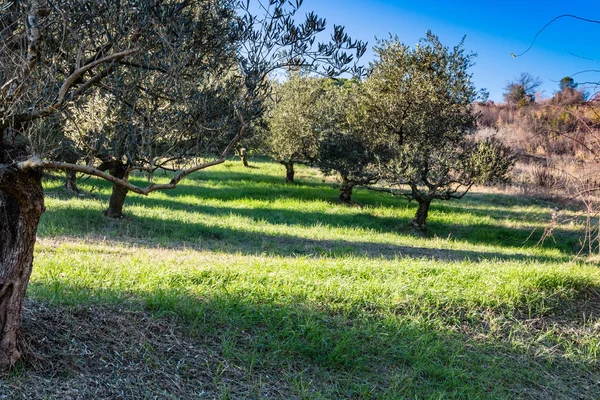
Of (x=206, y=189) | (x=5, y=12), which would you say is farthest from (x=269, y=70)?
(x=206, y=189)

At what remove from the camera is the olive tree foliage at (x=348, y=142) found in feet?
65.0

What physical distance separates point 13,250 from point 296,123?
2236 centimetres

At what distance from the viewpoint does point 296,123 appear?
1016 inches

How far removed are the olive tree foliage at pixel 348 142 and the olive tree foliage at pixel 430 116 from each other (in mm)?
1118

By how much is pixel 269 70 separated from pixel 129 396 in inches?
132

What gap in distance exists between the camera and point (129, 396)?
406cm

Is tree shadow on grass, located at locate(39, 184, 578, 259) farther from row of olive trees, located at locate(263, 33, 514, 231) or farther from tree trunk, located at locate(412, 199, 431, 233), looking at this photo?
row of olive trees, located at locate(263, 33, 514, 231)

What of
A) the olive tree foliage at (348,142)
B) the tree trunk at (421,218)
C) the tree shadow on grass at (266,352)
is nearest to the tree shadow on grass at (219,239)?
the tree trunk at (421,218)

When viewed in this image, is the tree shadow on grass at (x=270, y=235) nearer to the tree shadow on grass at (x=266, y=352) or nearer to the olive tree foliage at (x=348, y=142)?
the olive tree foliage at (x=348, y=142)

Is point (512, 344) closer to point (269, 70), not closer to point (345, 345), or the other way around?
point (345, 345)

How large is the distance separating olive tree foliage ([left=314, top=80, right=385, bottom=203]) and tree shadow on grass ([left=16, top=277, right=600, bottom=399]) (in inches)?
524

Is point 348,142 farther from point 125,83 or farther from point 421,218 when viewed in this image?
point 125,83

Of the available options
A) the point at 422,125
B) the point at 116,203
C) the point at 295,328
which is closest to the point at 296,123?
the point at 422,125

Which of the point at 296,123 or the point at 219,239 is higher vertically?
the point at 296,123
